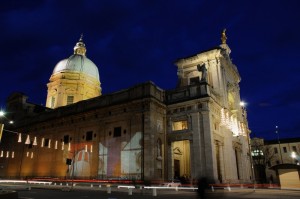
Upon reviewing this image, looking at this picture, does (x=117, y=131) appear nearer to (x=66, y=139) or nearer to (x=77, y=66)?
(x=66, y=139)

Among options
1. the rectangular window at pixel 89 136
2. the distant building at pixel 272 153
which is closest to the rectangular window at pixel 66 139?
the rectangular window at pixel 89 136

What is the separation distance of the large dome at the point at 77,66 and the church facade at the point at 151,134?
14.8 m

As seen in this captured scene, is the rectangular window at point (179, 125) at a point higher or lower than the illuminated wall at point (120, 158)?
higher

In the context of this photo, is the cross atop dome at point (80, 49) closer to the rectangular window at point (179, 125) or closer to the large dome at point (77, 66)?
the large dome at point (77, 66)

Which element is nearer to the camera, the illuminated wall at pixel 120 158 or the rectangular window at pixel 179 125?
the illuminated wall at pixel 120 158

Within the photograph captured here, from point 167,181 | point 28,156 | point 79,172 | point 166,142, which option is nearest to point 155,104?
point 166,142

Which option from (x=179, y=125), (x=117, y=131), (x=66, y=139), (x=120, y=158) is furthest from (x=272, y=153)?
(x=66, y=139)

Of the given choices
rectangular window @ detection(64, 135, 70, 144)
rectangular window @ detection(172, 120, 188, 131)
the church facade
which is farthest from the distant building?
rectangular window @ detection(64, 135, 70, 144)

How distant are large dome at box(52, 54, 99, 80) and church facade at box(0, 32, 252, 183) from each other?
14796 mm

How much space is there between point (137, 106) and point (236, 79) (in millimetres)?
25415

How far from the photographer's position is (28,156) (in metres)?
43.2

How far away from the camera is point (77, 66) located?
5619 centimetres

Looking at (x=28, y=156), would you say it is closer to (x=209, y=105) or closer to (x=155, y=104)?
(x=155, y=104)

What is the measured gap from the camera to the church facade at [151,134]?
30.0 metres
